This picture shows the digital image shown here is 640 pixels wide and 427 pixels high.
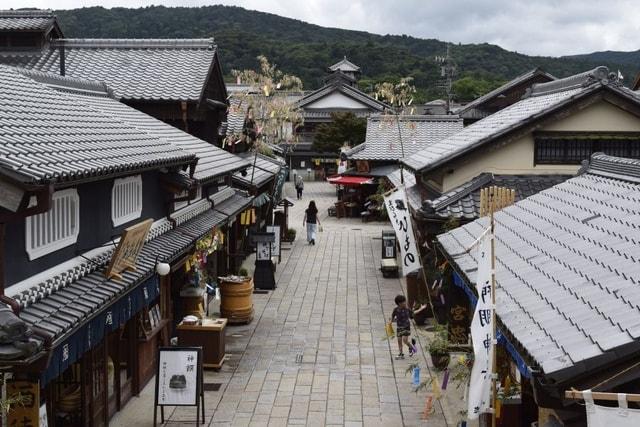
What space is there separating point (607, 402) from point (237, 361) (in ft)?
37.5

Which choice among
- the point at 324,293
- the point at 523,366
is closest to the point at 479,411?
the point at 523,366

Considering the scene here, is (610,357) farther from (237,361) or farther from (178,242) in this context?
(237,361)

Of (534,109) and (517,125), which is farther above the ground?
(534,109)

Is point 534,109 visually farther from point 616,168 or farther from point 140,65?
point 140,65

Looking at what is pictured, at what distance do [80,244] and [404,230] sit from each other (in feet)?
25.0

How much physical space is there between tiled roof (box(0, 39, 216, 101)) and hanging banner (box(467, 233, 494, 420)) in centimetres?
1731

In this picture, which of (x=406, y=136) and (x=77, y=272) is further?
(x=406, y=136)

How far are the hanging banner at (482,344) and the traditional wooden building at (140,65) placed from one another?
17322mm

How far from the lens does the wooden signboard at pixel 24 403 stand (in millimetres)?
8094

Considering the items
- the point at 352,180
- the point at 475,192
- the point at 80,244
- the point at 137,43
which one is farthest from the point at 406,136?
the point at 80,244

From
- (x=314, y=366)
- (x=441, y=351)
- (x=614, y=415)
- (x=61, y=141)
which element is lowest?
(x=314, y=366)

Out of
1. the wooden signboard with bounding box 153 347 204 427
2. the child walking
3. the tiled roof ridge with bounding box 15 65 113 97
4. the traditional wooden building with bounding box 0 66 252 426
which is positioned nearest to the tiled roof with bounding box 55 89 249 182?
the tiled roof ridge with bounding box 15 65 113 97

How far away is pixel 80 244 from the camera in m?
10.8

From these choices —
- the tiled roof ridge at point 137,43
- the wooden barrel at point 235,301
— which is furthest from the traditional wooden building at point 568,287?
the tiled roof ridge at point 137,43
